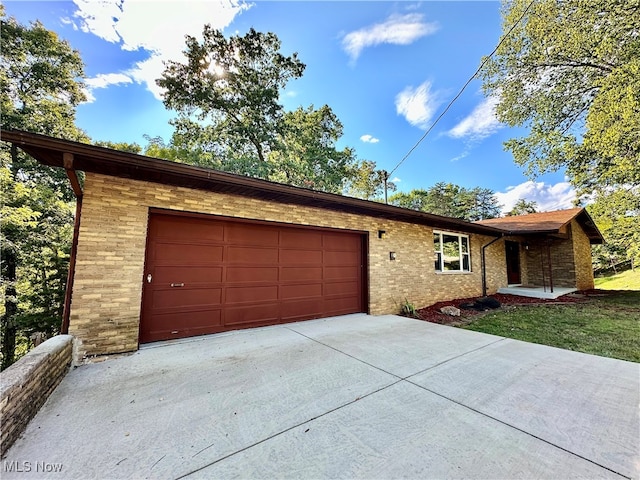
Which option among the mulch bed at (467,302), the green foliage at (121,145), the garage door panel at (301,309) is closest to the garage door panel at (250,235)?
the garage door panel at (301,309)

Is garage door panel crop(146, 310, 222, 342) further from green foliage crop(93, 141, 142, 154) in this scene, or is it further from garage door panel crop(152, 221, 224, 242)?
green foliage crop(93, 141, 142, 154)

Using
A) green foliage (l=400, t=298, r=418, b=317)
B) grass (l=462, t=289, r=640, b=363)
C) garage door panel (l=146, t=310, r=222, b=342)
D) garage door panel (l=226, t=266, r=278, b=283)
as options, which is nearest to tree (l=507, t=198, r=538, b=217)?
grass (l=462, t=289, r=640, b=363)

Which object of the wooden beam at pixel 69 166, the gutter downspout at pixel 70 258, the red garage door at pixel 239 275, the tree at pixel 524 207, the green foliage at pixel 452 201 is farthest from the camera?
the tree at pixel 524 207

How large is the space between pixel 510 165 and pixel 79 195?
590 inches

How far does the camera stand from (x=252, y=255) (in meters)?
5.32

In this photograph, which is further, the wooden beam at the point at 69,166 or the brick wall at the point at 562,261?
the brick wall at the point at 562,261

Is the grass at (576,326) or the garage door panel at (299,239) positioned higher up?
the garage door panel at (299,239)

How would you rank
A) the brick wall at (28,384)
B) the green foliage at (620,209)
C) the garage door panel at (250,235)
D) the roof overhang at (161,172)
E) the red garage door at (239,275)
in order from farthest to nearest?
the green foliage at (620,209), the garage door panel at (250,235), the red garage door at (239,275), the roof overhang at (161,172), the brick wall at (28,384)

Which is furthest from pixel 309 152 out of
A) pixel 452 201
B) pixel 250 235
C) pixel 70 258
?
pixel 452 201

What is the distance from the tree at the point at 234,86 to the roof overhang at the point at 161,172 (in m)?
11.2

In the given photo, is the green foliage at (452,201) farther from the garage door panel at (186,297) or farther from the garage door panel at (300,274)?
the garage door panel at (186,297)

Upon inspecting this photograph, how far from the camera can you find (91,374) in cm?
314

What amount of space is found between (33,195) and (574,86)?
19860 millimetres

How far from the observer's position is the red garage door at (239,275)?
437 cm
